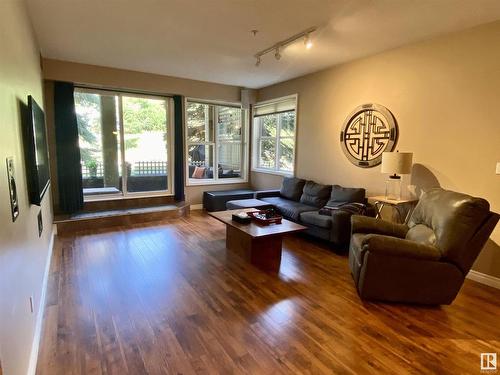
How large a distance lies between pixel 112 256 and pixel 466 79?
174 inches

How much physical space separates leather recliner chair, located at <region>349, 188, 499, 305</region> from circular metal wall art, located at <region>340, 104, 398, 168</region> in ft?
4.71

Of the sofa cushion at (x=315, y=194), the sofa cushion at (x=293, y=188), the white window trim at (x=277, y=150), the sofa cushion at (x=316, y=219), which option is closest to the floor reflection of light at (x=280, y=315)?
the sofa cushion at (x=316, y=219)

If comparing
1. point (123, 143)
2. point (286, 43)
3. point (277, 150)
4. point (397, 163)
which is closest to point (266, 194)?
point (277, 150)

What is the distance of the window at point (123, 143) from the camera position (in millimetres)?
4969

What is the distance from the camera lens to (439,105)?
327 centimetres

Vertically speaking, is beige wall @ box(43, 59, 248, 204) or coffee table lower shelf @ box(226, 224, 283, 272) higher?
beige wall @ box(43, 59, 248, 204)

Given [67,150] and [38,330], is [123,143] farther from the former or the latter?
[38,330]

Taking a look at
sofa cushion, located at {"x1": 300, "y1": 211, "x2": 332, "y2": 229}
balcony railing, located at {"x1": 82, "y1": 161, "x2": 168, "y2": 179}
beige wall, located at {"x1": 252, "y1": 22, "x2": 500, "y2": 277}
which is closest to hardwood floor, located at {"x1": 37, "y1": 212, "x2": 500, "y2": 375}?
sofa cushion, located at {"x1": 300, "y1": 211, "x2": 332, "y2": 229}

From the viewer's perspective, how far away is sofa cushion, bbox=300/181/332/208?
4492mm

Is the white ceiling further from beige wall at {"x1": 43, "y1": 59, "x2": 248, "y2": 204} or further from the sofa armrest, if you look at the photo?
the sofa armrest

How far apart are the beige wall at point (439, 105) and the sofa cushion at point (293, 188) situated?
617mm

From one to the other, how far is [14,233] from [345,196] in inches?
143

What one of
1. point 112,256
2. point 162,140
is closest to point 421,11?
point 112,256

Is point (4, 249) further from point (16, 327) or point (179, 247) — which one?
point (179, 247)
